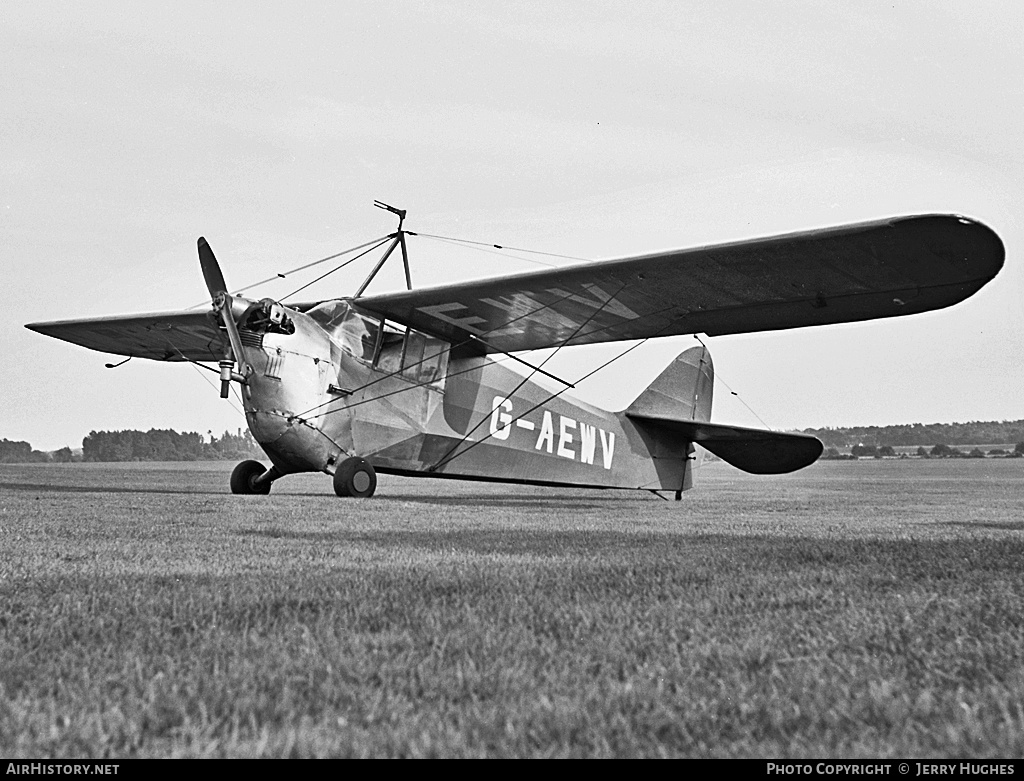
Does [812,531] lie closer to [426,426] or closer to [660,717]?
[660,717]

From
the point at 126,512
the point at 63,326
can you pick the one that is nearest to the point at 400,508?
the point at 126,512

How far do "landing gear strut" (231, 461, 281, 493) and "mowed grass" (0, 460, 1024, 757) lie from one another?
8073 millimetres

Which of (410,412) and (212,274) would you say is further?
(410,412)

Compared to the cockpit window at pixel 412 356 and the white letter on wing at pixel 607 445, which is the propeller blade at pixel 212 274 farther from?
the white letter on wing at pixel 607 445

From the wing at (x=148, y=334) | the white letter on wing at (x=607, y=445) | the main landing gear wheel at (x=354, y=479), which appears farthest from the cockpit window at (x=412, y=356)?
the white letter on wing at (x=607, y=445)

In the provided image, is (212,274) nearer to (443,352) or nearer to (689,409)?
A: (443,352)

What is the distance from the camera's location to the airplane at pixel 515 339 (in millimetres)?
9289

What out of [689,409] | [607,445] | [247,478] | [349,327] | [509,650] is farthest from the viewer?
[689,409]

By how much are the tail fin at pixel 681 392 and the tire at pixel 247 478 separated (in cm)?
763

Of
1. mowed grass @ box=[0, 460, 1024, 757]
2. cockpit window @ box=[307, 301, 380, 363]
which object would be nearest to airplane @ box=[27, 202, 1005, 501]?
cockpit window @ box=[307, 301, 380, 363]

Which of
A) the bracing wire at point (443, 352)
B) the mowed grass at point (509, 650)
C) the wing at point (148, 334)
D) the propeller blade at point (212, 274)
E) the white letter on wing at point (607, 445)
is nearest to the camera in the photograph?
the mowed grass at point (509, 650)

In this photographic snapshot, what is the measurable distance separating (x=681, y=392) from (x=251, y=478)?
9052mm

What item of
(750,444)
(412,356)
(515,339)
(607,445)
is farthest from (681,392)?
(412,356)

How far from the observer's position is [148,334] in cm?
1612
